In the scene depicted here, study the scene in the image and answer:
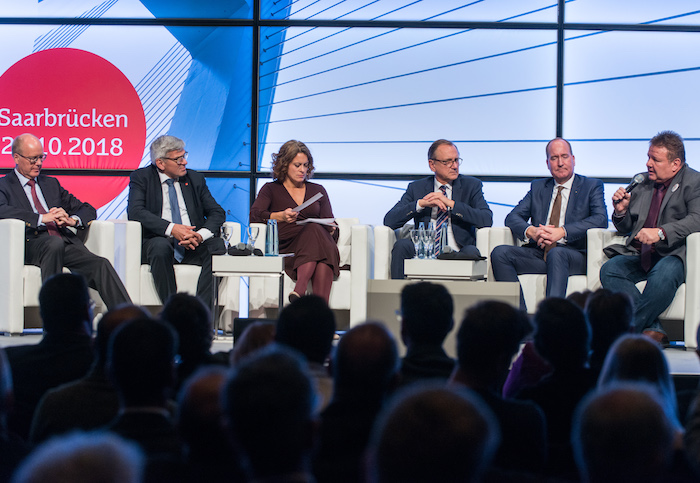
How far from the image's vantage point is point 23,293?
4.57m

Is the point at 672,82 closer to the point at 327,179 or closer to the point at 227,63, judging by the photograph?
the point at 327,179

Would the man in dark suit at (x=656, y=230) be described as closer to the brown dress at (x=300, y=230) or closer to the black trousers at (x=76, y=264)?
the brown dress at (x=300, y=230)

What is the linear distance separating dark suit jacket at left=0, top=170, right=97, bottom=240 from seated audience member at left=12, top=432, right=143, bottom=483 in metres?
4.41

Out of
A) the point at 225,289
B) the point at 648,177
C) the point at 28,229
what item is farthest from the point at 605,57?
the point at 28,229

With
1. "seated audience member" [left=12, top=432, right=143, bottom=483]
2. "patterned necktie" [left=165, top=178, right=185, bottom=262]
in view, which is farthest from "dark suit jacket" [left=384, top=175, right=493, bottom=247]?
"seated audience member" [left=12, top=432, right=143, bottom=483]

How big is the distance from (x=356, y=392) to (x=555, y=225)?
396cm

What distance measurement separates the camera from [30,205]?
195 inches

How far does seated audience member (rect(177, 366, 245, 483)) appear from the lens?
3.87ft

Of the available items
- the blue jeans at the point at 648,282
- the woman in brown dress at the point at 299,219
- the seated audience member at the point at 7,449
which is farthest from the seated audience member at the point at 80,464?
the blue jeans at the point at 648,282

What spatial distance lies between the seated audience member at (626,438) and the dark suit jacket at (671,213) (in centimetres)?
388

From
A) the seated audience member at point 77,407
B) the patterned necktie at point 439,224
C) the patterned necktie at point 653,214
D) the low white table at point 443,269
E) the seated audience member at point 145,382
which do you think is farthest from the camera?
the patterned necktie at point 653,214

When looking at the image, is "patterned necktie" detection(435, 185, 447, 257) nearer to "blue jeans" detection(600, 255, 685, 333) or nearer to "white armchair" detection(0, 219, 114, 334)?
"blue jeans" detection(600, 255, 685, 333)

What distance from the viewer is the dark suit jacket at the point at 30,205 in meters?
4.75

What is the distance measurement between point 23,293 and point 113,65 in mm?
2405
